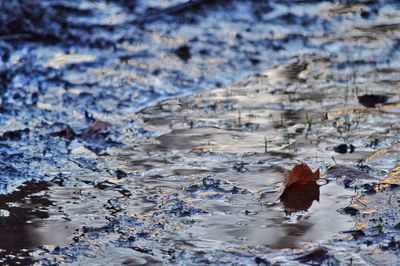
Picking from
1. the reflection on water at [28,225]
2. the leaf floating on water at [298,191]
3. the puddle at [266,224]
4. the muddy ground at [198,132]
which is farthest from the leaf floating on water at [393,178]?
the reflection on water at [28,225]

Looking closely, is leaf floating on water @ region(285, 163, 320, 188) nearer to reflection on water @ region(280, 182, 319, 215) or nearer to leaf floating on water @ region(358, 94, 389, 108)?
reflection on water @ region(280, 182, 319, 215)

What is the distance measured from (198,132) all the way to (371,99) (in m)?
1.51

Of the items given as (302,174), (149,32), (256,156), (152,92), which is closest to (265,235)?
(302,174)

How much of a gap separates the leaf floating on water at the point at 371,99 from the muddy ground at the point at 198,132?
26 mm

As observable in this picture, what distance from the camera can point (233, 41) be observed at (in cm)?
901

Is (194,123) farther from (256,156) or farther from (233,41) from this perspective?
(233,41)

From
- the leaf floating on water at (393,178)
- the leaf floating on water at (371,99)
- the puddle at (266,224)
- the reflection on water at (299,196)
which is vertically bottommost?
the puddle at (266,224)

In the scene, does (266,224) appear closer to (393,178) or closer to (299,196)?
(299,196)

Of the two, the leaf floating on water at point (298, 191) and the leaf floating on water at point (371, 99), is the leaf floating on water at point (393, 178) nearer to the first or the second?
the leaf floating on water at point (298, 191)

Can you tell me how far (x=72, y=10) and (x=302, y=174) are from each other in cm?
648

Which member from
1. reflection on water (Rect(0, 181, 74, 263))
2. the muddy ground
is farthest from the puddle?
reflection on water (Rect(0, 181, 74, 263))

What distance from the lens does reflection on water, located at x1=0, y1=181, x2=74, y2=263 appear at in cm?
379

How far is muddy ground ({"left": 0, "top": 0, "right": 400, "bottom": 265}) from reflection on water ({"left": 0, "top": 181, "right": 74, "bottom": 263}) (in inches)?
0.4

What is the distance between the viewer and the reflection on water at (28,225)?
12.4ft
